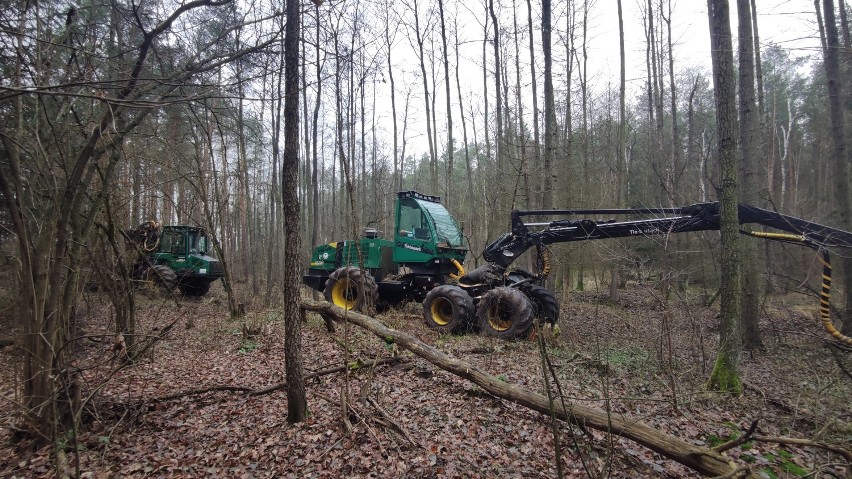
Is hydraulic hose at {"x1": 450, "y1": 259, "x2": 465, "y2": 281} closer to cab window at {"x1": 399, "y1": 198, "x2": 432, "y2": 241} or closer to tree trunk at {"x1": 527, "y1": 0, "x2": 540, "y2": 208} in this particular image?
cab window at {"x1": 399, "y1": 198, "x2": 432, "y2": 241}

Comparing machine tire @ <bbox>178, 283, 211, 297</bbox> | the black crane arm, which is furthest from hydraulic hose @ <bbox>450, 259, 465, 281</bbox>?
machine tire @ <bbox>178, 283, 211, 297</bbox>

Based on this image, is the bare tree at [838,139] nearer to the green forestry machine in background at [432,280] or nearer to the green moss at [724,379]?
the green moss at [724,379]

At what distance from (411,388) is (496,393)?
123 centimetres

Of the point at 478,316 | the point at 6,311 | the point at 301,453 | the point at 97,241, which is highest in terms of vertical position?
the point at 97,241

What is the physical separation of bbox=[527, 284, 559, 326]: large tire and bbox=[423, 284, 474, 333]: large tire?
1223 mm

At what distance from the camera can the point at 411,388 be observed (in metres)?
Answer: 5.37

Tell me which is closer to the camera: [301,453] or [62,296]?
[301,453]

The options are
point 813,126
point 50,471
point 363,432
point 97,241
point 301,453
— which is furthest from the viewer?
point 813,126

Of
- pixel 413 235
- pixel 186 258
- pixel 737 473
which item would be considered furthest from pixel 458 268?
pixel 186 258

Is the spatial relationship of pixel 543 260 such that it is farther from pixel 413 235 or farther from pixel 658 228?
pixel 413 235

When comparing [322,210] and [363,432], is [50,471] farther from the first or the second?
[322,210]

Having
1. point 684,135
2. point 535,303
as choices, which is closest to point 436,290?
point 535,303

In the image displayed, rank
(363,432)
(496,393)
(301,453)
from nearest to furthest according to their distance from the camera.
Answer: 1. (301,453)
2. (363,432)
3. (496,393)

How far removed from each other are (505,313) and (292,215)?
200 inches
